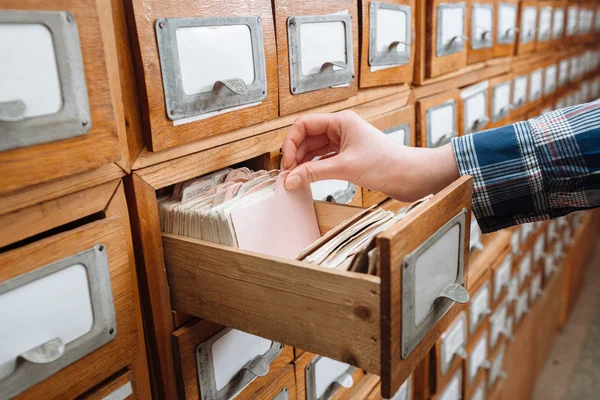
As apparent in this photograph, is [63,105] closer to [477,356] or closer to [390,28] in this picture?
[390,28]

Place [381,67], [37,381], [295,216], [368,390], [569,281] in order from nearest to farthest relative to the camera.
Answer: [37,381], [295,216], [381,67], [368,390], [569,281]

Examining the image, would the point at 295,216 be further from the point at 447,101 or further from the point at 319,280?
the point at 447,101

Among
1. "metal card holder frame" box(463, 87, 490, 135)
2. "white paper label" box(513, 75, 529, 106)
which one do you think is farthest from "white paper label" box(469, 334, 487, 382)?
"white paper label" box(513, 75, 529, 106)

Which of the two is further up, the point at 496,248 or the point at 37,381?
the point at 37,381

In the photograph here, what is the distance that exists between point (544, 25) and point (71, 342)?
2.23 metres

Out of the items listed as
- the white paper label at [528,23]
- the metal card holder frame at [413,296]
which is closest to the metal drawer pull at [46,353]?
the metal card holder frame at [413,296]

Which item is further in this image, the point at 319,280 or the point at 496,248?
the point at 496,248

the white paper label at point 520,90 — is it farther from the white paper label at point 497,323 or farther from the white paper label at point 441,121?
the white paper label at point 497,323

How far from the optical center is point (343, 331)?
0.65m

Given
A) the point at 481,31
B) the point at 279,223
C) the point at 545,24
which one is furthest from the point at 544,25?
the point at 279,223

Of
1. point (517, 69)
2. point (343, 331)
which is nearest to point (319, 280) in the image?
point (343, 331)

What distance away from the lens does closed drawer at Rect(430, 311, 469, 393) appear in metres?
1.63

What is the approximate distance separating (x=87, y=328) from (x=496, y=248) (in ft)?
5.26

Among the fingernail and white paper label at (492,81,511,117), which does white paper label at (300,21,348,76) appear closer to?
the fingernail
